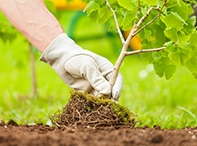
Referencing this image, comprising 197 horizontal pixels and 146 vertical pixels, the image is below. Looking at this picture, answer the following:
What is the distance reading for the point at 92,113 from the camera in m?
1.70

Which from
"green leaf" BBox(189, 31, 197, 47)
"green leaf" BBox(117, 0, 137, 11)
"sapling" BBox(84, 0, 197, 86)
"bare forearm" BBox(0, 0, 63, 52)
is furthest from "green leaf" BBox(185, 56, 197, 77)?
"bare forearm" BBox(0, 0, 63, 52)

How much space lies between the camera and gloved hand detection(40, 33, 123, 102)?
1.77m

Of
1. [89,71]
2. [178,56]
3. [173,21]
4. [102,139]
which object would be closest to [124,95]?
[89,71]

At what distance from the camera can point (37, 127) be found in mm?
1752

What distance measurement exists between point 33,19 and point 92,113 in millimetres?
672

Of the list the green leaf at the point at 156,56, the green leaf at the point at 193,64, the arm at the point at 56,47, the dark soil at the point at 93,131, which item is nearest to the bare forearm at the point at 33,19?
the arm at the point at 56,47

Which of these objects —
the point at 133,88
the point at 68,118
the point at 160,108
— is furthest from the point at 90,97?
the point at 133,88

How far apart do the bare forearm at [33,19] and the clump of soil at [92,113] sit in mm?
390

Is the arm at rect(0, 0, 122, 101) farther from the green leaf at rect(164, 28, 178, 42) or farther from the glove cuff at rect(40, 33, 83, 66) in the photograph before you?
the green leaf at rect(164, 28, 178, 42)

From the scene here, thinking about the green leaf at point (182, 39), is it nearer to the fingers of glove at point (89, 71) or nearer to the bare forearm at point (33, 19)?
the fingers of glove at point (89, 71)

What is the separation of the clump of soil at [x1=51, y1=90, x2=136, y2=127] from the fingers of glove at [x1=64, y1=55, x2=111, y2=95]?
0.07 m

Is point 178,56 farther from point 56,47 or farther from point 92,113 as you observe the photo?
point 56,47

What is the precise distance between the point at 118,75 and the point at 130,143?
653 mm

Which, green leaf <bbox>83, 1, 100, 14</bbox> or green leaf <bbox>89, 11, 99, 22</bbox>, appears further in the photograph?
green leaf <bbox>89, 11, 99, 22</bbox>
